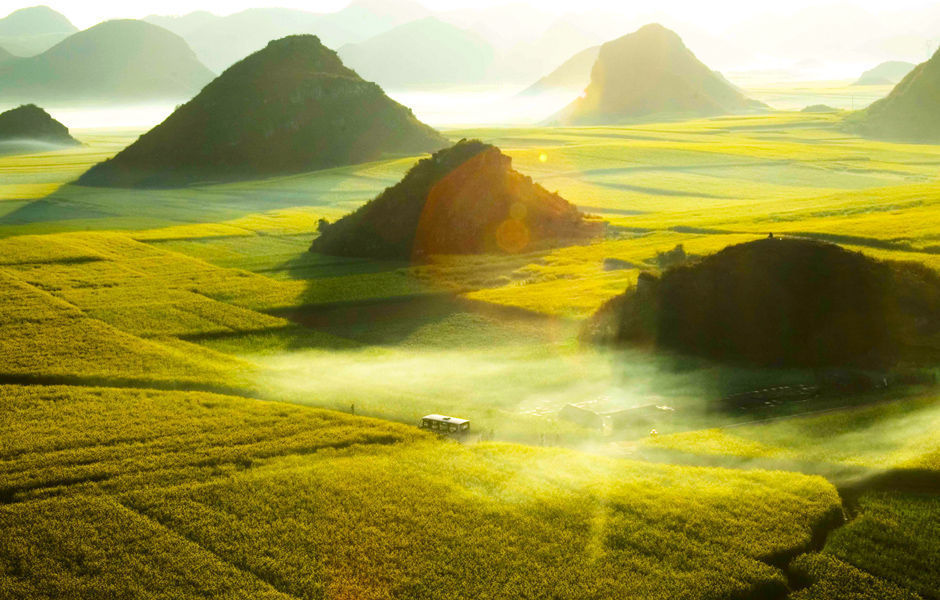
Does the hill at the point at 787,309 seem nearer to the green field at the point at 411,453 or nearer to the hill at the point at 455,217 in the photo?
the green field at the point at 411,453

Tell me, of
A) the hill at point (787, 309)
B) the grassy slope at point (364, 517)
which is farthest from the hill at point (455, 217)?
the grassy slope at point (364, 517)

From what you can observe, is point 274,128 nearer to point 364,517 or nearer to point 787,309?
point 787,309

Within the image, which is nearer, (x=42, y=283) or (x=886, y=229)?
(x=42, y=283)

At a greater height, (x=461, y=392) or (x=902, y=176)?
(x=902, y=176)

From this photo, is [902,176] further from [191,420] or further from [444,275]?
→ [191,420]

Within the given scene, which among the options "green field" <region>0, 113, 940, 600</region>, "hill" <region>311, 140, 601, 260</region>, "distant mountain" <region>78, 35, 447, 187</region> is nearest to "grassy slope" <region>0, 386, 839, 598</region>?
"green field" <region>0, 113, 940, 600</region>

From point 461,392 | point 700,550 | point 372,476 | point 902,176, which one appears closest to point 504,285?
point 461,392

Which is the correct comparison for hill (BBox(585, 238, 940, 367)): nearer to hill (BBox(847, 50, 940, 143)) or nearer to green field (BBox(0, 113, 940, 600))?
green field (BBox(0, 113, 940, 600))
